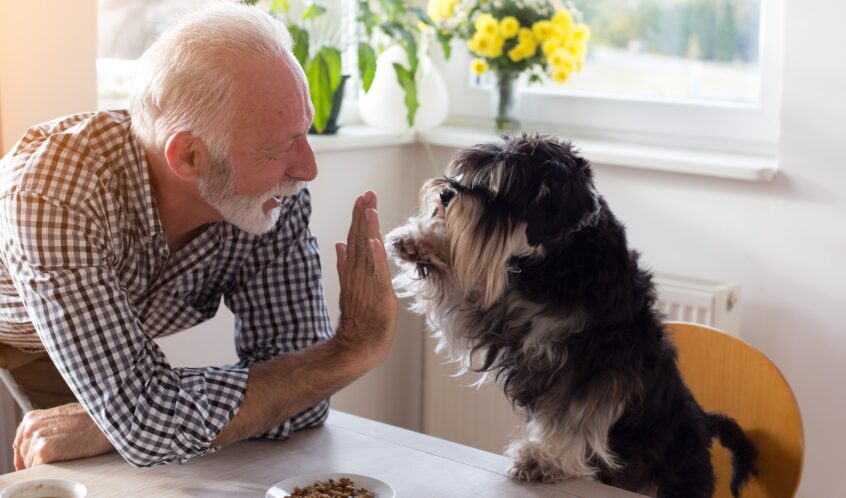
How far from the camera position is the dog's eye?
5.25ft

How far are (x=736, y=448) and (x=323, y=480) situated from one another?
0.83 meters

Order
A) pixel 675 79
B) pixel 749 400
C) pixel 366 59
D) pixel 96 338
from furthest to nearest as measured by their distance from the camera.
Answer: pixel 675 79 < pixel 366 59 < pixel 749 400 < pixel 96 338

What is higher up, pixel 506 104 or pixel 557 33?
pixel 557 33

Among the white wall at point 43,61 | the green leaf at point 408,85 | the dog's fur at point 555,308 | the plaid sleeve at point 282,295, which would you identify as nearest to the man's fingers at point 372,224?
the dog's fur at point 555,308

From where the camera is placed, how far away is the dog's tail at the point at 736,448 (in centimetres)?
193

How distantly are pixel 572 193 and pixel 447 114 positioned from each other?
1.98m

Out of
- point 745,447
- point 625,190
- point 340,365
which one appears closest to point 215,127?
point 340,365

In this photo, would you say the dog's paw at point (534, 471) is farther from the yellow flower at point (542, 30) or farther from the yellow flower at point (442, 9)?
the yellow flower at point (442, 9)

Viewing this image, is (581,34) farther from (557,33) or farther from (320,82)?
(320,82)

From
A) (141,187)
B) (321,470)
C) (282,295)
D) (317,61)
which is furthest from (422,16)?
(321,470)

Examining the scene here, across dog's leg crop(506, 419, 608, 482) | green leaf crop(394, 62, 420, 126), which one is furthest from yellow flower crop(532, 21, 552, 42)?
dog's leg crop(506, 419, 608, 482)

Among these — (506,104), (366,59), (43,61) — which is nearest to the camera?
(43,61)

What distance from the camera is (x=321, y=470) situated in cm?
165

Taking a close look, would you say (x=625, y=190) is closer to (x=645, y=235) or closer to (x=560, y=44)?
(x=645, y=235)
